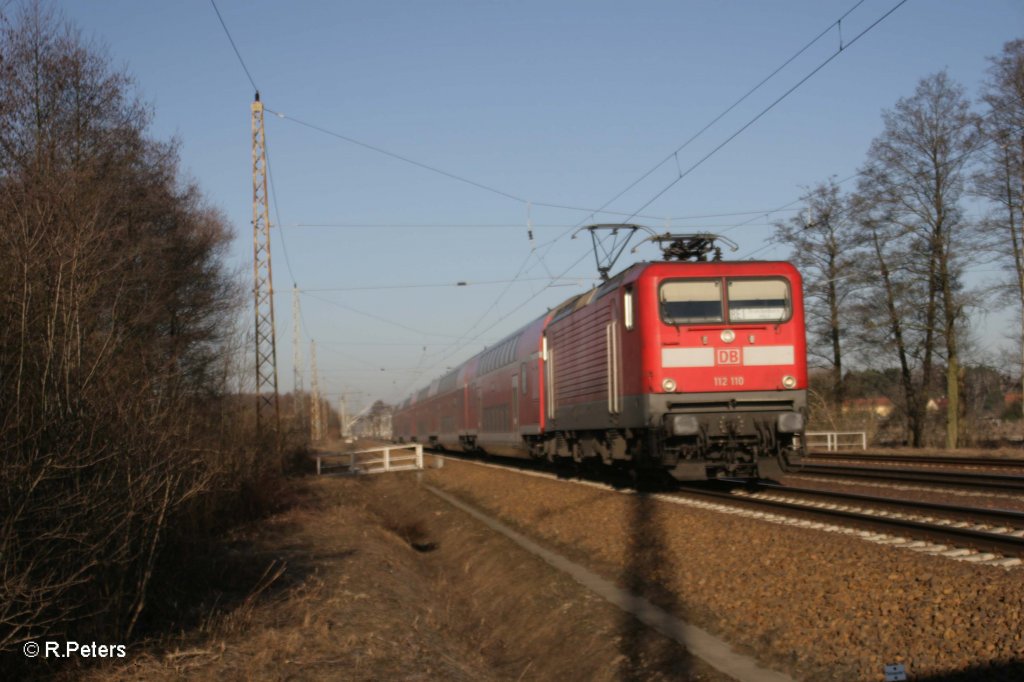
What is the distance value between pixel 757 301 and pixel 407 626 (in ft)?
26.4

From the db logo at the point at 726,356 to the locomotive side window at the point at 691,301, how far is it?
19.9 inches

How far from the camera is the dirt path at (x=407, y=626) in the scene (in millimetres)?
6641

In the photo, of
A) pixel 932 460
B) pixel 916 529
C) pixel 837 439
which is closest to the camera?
pixel 916 529

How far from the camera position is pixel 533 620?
29.9 feet

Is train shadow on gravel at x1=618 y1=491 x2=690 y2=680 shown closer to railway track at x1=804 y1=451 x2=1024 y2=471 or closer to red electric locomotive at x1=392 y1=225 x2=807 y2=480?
red electric locomotive at x1=392 y1=225 x2=807 y2=480

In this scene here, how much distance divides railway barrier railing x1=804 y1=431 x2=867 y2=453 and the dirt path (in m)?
19.4

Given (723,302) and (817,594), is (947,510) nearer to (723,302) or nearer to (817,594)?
(817,594)

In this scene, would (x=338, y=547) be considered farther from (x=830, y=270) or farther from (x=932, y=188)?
(x=830, y=270)

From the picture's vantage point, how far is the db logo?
543 inches

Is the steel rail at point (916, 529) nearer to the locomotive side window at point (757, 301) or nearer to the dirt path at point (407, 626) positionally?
the locomotive side window at point (757, 301)

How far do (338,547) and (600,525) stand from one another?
368 centimetres

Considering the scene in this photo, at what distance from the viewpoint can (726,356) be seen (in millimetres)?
13805

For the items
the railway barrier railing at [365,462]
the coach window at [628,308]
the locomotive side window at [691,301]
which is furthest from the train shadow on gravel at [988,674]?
the railway barrier railing at [365,462]

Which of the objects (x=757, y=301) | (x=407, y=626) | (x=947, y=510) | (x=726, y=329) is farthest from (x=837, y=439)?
(x=407, y=626)
